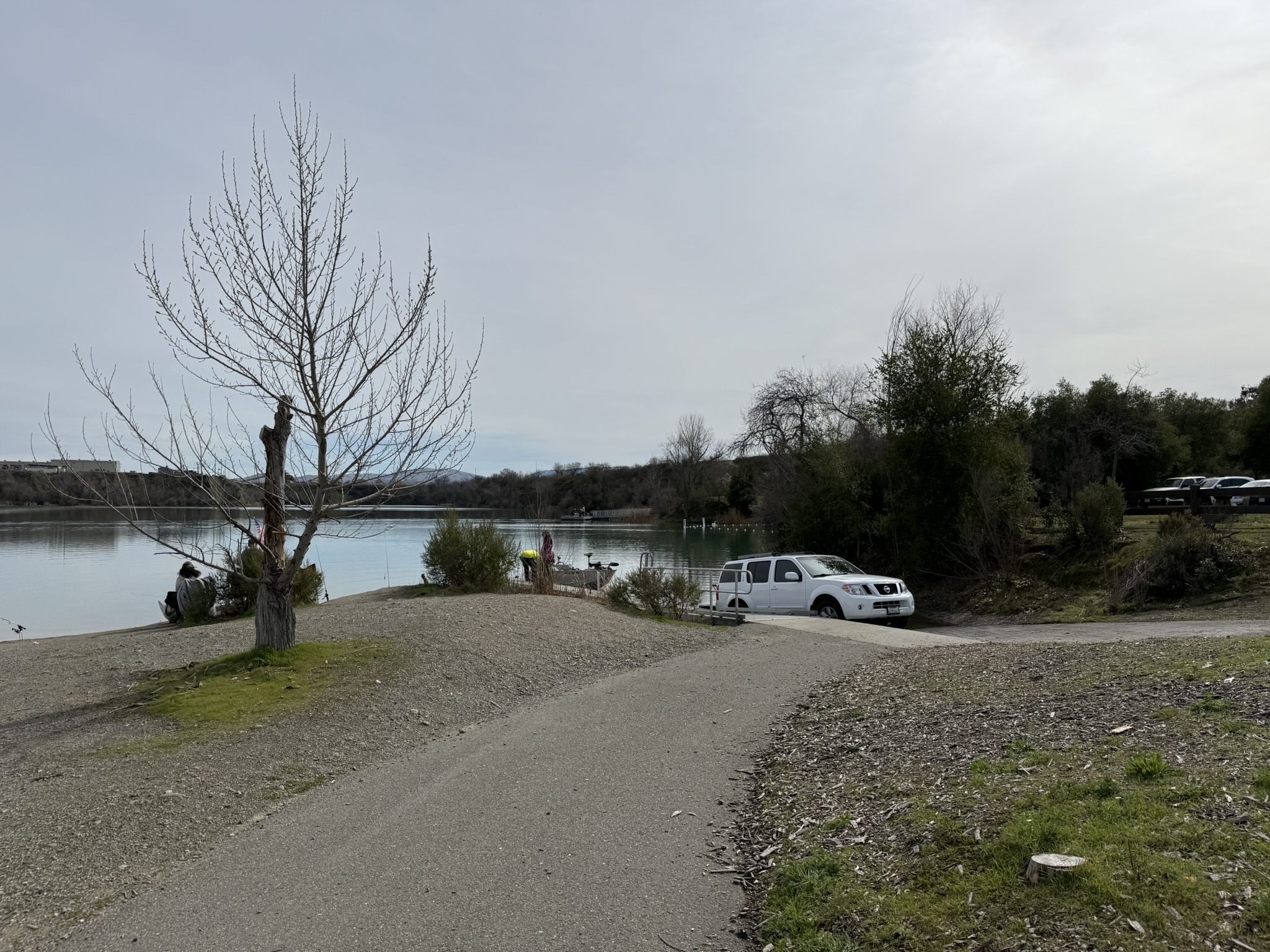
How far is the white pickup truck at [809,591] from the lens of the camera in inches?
690

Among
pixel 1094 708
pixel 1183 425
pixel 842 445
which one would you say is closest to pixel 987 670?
pixel 1094 708

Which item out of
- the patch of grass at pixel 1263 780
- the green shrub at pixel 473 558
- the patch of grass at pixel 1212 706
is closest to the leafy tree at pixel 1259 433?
the green shrub at pixel 473 558

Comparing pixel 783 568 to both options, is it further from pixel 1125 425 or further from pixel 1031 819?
pixel 1125 425

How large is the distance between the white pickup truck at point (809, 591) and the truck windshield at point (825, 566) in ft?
0.05

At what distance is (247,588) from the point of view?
17.8m

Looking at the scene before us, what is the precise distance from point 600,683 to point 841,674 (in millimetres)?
3013

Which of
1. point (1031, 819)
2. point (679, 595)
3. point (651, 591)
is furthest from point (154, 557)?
point (1031, 819)

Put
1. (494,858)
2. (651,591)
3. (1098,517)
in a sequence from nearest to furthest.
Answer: (494,858) < (651,591) < (1098,517)

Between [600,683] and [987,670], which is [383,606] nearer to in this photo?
[600,683]

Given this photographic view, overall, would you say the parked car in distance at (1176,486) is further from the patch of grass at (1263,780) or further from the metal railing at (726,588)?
the patch of grass at (1263,780)

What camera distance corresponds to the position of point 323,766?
6957 mm

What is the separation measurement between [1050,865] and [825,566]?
15566 mm

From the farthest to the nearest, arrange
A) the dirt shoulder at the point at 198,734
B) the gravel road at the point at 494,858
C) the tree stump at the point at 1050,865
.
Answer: the dirt shoulder at the point at 198,734 < the gravel road at the point at 494,858 < the tree stump at the point at 1050,865

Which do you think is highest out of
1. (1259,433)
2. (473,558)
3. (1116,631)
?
(1259,433)
